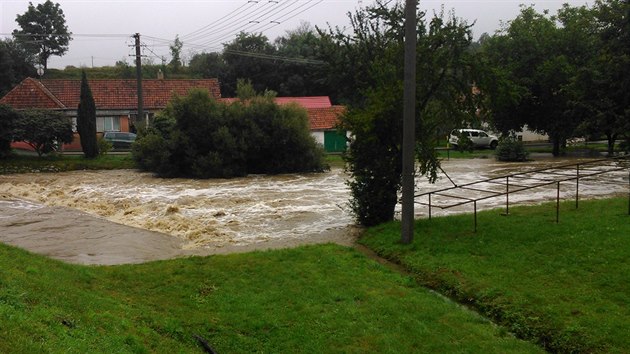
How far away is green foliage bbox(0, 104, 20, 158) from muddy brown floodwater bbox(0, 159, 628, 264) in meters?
4.15

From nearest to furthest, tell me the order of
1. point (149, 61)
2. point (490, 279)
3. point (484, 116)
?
point (490, 279) < point (484, 116) < point (149, 61)

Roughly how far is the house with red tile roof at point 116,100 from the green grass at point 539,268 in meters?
33.6

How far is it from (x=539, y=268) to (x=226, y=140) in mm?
25582

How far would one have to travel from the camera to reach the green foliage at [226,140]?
113 ft

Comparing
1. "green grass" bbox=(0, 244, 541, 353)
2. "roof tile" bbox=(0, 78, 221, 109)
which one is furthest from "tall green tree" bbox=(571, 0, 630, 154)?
"roof tile" bbox=(0, 78, 221, 109)

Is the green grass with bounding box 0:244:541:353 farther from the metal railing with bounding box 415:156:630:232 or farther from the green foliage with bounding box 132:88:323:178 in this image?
the green foliage with bounding box 132:88:323:178

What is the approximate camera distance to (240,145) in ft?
113

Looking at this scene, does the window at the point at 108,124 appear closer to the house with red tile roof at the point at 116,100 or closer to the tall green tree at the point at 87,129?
the house with red tile roof at the point at 116,100

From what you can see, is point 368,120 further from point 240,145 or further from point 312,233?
point 240,145

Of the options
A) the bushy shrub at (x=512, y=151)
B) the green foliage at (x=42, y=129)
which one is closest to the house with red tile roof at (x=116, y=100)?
the green foliage at (x=42, y=129)

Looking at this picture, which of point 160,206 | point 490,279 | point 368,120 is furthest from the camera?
point 160,206

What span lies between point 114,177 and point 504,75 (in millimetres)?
24975

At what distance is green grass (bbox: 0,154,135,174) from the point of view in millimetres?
36219

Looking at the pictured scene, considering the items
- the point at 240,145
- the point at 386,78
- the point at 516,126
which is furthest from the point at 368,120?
the point at 516,126
